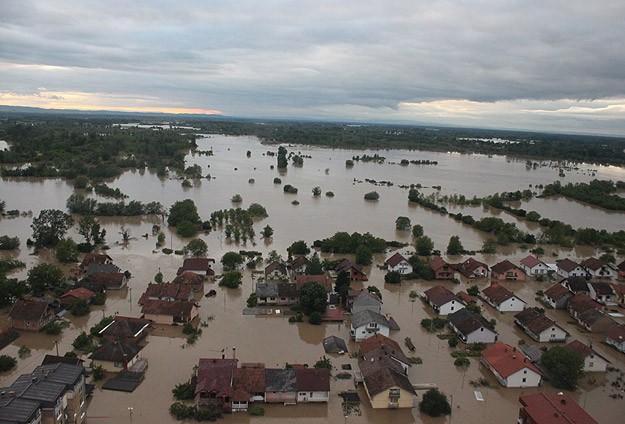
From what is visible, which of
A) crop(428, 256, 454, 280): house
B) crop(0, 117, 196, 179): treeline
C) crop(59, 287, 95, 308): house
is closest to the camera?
crop(59, 287, 95, 308): house

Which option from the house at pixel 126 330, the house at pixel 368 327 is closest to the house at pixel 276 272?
the house at pixel 368 327

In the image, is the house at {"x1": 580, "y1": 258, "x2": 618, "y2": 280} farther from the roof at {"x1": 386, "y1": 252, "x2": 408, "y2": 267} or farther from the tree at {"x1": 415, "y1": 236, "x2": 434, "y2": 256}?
the roof at {"x1": 386, "y1": 252, "x2": 408, "y2": 267}

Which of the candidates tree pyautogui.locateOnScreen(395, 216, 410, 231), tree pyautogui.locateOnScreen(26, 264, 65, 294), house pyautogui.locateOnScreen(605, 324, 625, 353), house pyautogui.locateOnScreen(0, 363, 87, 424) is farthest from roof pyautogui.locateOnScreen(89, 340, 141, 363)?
tree pyautogui.locateOnScreen(395, 216, 410, 231)

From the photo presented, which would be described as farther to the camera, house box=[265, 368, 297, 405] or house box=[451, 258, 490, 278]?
house box=[451, 258, 490, 278]

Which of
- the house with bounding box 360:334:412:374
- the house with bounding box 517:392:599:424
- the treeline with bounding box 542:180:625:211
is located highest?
the treeline with bounding box 542:180:625:211

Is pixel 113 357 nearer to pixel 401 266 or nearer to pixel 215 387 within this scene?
pixel 215 387

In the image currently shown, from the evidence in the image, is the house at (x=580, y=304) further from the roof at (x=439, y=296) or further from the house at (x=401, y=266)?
the house at (x=401, y=266)

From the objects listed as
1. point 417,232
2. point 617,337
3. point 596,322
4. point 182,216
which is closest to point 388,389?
point 617,337
